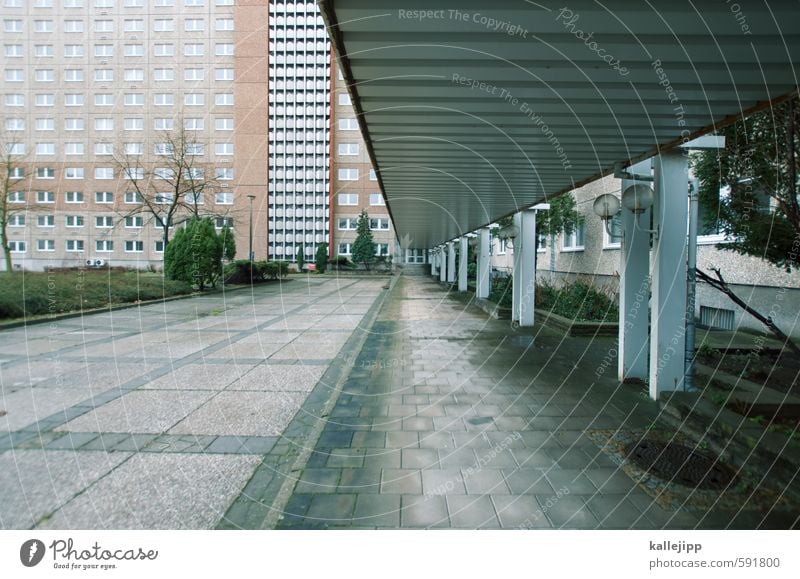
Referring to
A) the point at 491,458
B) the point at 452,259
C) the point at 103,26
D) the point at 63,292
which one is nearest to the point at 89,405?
the point at 103,26

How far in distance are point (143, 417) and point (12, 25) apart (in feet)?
11.6

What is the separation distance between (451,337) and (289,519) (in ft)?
24.8

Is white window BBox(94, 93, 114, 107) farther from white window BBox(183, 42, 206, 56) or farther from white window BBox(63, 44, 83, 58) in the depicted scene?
white window BBox(183, 42, 206, 56)

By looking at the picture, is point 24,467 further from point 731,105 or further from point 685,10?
point 731,105

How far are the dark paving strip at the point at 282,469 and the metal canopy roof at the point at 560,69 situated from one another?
313cm

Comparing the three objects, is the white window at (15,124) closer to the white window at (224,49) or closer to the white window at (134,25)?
the white window at (134,25)

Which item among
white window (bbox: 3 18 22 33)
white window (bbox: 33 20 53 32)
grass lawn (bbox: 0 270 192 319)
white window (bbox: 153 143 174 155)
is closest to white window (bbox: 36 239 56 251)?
grass lawn (bbox: 0 270 192 319)

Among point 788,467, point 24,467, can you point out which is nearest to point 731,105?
point 788,467

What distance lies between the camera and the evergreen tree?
52.8m

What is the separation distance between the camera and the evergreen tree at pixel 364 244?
52.8 m

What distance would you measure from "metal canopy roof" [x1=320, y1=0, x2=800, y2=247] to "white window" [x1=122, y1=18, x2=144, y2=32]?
2.50 m

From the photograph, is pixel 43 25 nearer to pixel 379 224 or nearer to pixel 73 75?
pixel 73 75

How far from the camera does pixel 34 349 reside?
9.09 meters

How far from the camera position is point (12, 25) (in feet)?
12.6
